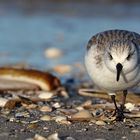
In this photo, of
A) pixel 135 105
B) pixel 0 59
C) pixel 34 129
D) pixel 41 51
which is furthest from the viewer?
pixel 41 51

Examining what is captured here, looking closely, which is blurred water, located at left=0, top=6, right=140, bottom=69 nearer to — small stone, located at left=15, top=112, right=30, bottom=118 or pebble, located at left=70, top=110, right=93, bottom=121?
small stone, located at left=15, top=112, right=30, bottom=118

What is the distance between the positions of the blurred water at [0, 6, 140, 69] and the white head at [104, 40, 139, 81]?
11.9 feet

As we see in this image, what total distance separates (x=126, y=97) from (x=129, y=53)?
1021 mm

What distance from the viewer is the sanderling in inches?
180

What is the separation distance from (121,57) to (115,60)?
0.17ft

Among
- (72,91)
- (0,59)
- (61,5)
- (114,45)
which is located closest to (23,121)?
(114,45)

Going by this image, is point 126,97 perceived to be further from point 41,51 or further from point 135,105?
point 41,51

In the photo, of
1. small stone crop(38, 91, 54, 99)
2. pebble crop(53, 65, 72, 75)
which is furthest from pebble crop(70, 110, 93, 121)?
pebble crop(53, 65, 72, 75)

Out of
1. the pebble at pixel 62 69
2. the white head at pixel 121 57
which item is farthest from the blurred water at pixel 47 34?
the white head at pixel 121 57

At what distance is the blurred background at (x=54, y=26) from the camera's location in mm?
8883

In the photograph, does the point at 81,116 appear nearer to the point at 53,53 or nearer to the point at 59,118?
the point at 59,118

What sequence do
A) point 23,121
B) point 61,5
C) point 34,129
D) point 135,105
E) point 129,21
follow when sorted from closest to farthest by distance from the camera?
point 34,129
point 23,121
point 135,105
point 129,21
point 61,5

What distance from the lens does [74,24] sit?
12.8 meters

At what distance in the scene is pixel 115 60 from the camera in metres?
4.55
